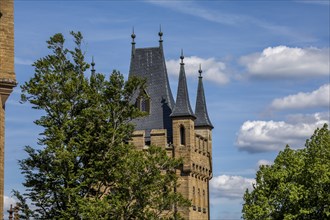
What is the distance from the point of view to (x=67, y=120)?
148 ft

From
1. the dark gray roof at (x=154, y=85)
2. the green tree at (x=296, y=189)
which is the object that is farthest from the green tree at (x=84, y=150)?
the dark gray roof at (x=154, y=85)

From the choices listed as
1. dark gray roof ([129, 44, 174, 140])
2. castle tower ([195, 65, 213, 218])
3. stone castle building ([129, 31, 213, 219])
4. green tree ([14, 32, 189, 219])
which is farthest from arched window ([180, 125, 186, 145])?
green tree ([14, 32, 189, 219])

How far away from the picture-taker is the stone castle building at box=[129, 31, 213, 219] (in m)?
84.5

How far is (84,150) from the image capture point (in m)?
44.6

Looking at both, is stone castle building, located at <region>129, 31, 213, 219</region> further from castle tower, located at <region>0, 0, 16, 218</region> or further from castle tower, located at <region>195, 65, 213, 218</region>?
castle tower, located at <region>0, 0, 16, 218</region>

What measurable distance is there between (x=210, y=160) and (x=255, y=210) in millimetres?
33990

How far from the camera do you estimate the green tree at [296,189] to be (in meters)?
58.9

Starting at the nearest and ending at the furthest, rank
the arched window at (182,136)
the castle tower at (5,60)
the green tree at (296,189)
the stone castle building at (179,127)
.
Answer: the castle tower at (5,60) → the green tree at (296,189) → the stone castle building at (179,127) → the arched window at (182,136)

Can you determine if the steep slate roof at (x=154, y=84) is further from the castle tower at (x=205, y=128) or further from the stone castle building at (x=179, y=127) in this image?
the castle tower at (x=205, y=128)

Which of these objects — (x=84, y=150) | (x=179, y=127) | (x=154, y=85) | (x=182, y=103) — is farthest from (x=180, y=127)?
(x=84, y=150)

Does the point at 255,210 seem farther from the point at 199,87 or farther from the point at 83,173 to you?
the point at 199,87

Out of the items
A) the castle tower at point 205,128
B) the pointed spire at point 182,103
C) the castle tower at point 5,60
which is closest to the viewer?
the castle tower at point 5,60

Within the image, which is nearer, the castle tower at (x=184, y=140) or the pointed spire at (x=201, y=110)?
the castle tower at (x=184, y=140)

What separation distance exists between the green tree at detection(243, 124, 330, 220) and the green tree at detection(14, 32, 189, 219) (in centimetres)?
1411
